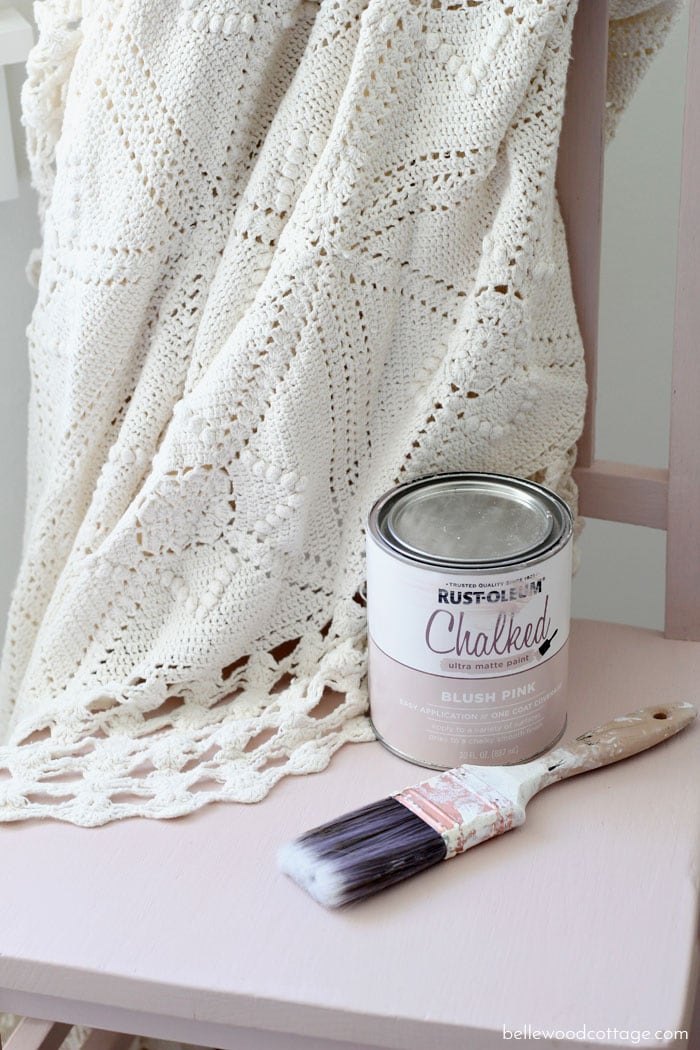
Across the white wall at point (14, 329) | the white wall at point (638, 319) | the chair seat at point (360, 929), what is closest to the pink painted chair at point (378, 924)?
the chair seat at point (360, 929)

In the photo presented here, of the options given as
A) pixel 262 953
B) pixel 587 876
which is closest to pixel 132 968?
pixel 262 953

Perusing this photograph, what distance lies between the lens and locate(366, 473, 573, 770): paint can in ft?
1.79

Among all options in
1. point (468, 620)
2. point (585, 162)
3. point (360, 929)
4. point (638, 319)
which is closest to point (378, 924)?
point (360, 929)

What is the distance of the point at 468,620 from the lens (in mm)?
545

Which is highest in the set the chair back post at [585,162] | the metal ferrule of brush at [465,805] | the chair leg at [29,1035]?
the chair back post at [585,162]

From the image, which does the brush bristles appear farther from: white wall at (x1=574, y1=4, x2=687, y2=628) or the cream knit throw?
white wall at (x1=574, y1=4, x2=687, y2=628)

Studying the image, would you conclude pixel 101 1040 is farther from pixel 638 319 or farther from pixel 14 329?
pixel 638 319

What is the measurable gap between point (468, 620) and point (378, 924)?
0.14 meters

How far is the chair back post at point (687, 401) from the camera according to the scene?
0.61 m

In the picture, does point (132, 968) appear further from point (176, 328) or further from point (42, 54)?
point (42, 54)

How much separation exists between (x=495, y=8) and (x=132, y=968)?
0.48m

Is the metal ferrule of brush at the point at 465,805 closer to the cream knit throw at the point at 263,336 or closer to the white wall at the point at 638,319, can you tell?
the cream knit throw at the point at 263,336

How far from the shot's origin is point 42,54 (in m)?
0.67

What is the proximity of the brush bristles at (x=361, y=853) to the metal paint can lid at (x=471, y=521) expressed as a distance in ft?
0.40
